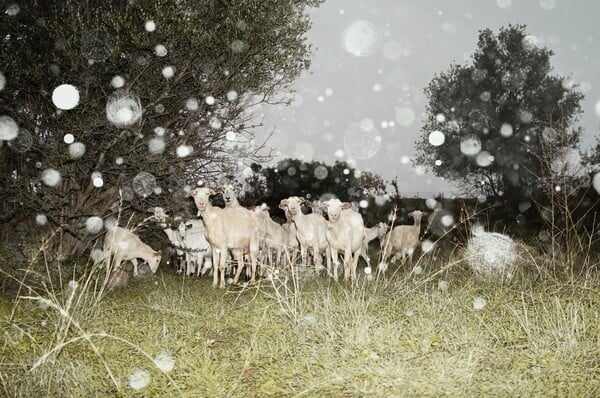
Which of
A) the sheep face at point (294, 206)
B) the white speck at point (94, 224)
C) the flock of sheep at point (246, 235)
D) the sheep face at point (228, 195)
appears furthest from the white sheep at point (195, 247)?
the sheep face at point (294, 206)

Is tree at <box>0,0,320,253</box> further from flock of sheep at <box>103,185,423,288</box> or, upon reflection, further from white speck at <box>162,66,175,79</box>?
flock of sheep at <box>103,185,423,288</box>

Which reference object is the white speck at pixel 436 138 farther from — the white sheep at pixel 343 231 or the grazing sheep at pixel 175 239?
the white sheep at pixel 343 231

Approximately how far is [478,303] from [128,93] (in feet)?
28.2

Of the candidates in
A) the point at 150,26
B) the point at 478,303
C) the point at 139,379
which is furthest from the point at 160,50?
the point at 478,303

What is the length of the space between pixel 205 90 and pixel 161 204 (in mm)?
3282

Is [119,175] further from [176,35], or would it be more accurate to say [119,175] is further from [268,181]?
[268,181]

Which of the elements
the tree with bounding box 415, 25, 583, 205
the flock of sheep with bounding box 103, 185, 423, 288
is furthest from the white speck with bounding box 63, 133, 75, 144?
the tree with bounding box 415, 25, 583, 205

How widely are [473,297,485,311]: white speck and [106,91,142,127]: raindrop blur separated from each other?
812 cm

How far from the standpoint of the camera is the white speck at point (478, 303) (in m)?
6.66

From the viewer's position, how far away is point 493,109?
115 ft

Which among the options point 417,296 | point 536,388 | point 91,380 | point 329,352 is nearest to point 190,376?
point 91,380

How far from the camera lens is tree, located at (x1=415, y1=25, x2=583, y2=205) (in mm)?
34125

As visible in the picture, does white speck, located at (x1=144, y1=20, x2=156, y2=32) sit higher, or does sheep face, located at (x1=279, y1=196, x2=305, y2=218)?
white speck, located at (x1=144, y1=20, x2=156, y2=32)

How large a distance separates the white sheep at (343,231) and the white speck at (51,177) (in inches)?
245
